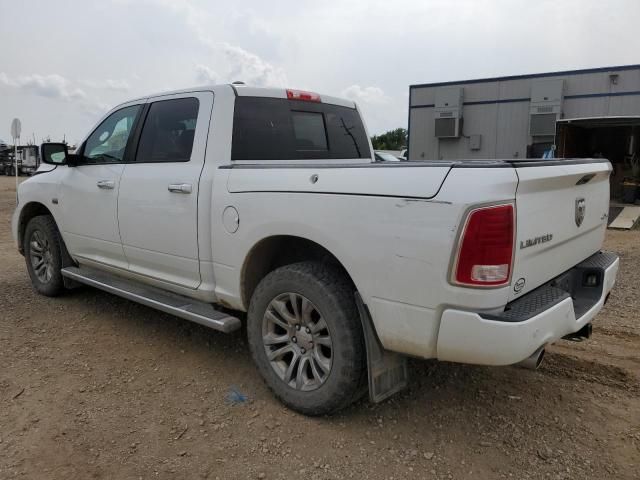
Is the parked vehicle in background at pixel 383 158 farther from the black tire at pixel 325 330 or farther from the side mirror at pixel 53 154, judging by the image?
the side mirror at pixel 53 154

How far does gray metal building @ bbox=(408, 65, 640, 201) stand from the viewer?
14.1 meters

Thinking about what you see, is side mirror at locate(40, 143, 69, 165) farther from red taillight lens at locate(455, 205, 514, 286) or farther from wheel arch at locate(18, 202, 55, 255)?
red taillight lens at locate(455, 205, 514, 286)

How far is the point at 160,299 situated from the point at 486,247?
2.47 m

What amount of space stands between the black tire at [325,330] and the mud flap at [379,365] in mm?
83

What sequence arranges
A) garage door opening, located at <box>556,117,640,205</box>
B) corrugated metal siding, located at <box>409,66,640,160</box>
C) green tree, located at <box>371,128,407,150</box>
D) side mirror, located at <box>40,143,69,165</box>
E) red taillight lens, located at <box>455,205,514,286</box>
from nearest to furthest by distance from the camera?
red taillight lens, located at <box>455,205,514,286</box>
side mirror, located at <box>40,143,69,165</box>
garage door opening, located at <box>556,117,640,205</box>
corrugated metal siding, located at <box>409,66,640,160</box>
green tree, located at <box>371,128,407,150</box>

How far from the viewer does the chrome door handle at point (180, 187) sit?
3.47 m

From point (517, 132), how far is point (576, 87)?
1.98 metres

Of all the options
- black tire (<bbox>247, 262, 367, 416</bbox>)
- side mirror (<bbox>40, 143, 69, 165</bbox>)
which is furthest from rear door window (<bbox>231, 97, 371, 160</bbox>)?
side mirror (<bbox>40, 143, 69, 165</bbox>)

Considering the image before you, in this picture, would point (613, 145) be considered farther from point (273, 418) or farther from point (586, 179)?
point (273, 418)

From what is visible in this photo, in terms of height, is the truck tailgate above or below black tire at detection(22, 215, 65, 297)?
above

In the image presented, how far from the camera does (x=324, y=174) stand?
2.79 metres

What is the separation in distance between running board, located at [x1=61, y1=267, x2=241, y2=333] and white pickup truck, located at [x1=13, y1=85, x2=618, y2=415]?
17 millimetres

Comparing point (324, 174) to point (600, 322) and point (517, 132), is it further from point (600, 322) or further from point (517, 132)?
point (517, 132)

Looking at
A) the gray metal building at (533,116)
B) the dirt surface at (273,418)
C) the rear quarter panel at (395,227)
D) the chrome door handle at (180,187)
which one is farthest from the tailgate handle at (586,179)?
the gray metal building at (533,116)
